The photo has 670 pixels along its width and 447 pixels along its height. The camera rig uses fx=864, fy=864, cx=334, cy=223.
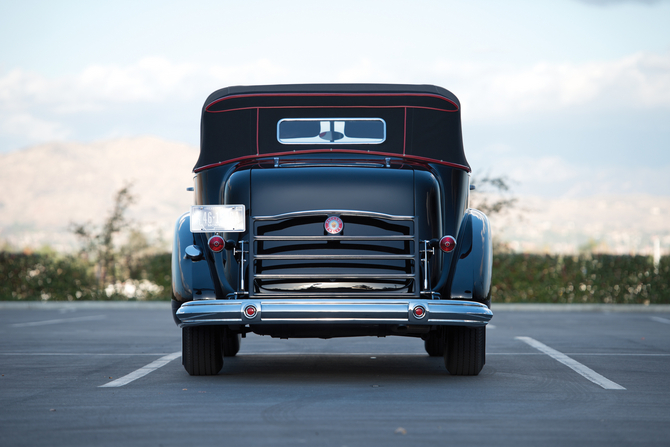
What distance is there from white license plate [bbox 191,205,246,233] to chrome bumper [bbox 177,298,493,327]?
59cm

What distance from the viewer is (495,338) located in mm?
11703

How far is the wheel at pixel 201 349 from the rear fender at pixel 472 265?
6.78 feet

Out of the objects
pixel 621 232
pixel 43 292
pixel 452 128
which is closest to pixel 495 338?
pixel 452 128

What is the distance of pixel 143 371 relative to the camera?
7.94m

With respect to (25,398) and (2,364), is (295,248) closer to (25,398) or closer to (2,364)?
(25,398)

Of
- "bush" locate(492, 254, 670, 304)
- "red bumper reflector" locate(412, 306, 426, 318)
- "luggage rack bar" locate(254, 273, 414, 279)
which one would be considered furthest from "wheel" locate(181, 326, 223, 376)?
"bush" locate(492, 254, 670, 304)

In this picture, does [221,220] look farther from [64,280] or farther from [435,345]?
[64,280]

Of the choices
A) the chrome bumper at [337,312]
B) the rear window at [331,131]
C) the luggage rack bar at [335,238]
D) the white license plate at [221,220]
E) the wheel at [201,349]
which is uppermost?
the rear window at [331,131]

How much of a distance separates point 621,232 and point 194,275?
162 m

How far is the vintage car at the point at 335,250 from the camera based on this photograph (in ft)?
21.4

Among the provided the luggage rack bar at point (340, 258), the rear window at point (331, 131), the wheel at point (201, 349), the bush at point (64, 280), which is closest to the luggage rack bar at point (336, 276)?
the luggage rack bar at point (340, 258)

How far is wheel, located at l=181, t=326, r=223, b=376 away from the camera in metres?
7.30

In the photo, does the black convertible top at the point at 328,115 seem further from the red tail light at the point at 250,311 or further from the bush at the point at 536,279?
the bush at the point at 536,279

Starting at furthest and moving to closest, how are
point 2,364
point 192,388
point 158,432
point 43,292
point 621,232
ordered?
1. point 621,232
2. point 43,292
3. point 2,364
4. point 192,388
5. point 158,432
